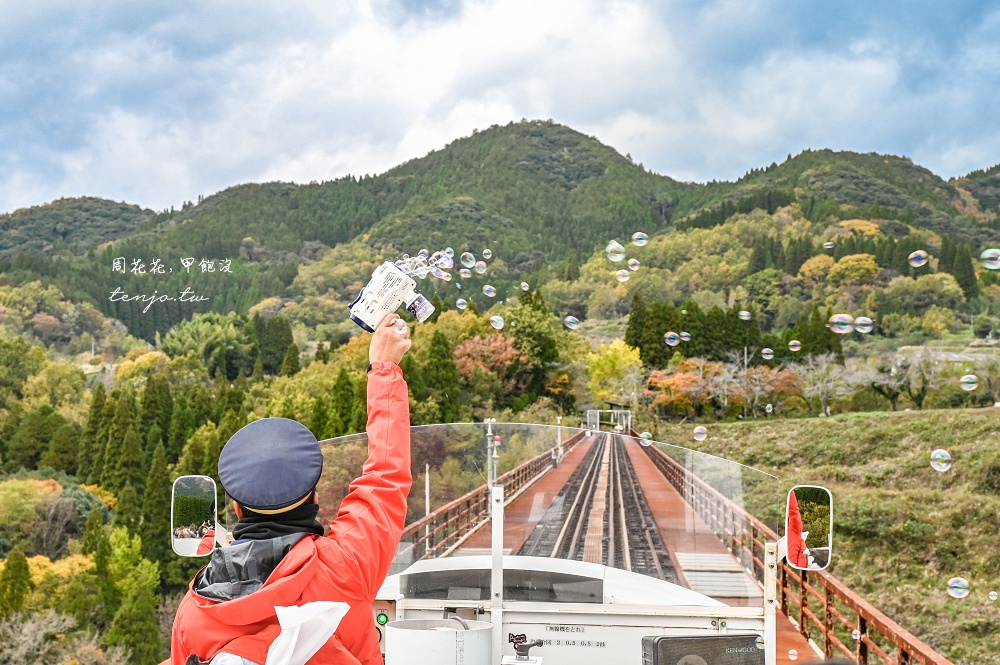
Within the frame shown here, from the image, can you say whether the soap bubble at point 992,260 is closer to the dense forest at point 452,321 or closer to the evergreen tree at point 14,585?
the dense forest at point 452,321

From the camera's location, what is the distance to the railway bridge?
3604 mm

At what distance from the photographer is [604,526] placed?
3742 millimetres

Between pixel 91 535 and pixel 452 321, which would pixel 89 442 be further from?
pixel 452 321

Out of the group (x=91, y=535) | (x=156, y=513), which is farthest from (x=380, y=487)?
(x=91, y=535)

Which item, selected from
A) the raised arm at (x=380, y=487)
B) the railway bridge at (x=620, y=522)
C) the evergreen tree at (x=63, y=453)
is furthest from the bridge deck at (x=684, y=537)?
the evergreen tree at (x=63, y=453)

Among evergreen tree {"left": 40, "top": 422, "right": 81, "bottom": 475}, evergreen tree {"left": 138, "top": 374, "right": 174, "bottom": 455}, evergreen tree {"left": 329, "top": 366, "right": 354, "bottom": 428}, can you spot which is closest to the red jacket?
evergreen tree {"left": 329, "top": 366, "right": 354, "bottom": 428}

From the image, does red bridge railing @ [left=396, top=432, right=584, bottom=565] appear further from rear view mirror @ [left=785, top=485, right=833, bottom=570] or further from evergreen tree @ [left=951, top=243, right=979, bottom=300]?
evergreen tree @ [left=951, top=243, right=979, bottom=300]

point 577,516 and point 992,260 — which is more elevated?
point 992,260

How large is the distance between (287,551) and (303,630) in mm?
159

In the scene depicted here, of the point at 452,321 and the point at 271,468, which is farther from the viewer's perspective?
the point at 452,321

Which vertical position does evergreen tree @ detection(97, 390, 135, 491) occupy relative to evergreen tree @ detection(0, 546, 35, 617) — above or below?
above

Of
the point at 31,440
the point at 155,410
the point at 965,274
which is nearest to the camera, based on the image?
the point at 155,410

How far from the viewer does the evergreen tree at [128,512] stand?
3878 cm

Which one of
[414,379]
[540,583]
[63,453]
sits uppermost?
[414,379]
